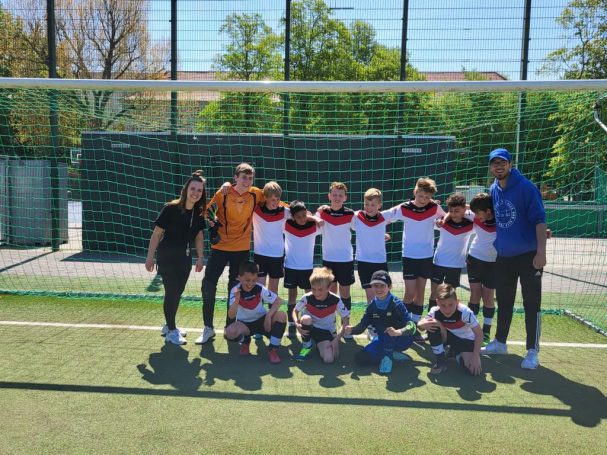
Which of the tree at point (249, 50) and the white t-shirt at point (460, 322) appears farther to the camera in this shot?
the tree at point (249, 50)

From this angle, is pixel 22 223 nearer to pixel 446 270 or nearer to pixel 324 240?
pixel 324 240

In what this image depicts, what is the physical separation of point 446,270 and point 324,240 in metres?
1.25

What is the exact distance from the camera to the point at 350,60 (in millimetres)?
16484

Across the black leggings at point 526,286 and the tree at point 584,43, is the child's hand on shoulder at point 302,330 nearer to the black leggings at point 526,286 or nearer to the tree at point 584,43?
the black leggings at point 526,286

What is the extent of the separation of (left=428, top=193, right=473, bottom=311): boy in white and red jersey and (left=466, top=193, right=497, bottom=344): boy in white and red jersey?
0.29ft

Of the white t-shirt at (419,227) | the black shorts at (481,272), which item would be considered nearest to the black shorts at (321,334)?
the white t-shirt at (419,227)

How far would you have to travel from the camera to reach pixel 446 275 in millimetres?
5246

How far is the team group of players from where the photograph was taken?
470 centimetres

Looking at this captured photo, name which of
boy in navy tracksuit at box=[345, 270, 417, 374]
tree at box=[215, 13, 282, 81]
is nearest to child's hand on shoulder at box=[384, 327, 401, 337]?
boy in navy tracksuit at box=[345, 270, 417, 374]

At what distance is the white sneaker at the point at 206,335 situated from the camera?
16.8ft

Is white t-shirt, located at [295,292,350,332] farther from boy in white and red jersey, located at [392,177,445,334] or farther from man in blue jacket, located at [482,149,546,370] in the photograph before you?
man in blue jacket, located at [482,149,546,370]

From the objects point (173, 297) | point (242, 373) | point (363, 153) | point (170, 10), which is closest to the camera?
point (242, 373)

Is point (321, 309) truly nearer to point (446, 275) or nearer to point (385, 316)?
point (385, 316)

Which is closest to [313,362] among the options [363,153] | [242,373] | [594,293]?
[242,373]
